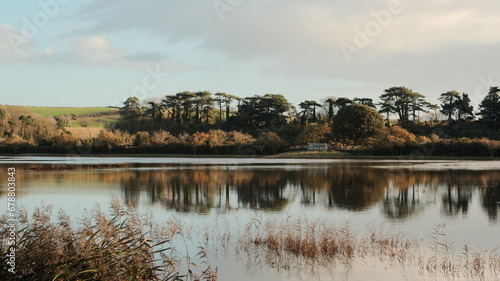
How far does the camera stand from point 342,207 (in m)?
19.9

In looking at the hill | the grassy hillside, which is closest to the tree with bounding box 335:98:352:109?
the grassy hillside

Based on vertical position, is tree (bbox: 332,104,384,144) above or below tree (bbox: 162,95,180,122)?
Result: below

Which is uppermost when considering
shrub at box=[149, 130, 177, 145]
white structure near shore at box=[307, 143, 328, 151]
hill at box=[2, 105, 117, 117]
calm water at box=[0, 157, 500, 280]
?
hill at box=[2, 105, 117, 117]

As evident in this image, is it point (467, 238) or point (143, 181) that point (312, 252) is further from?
point (143, 181)

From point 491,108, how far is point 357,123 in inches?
1015

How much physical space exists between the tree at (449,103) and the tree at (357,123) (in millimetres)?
20406

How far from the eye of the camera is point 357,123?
7225 centimetres

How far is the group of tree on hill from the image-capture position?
73250 millimetres

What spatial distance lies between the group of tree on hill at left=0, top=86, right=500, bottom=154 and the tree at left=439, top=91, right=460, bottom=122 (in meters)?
0.19

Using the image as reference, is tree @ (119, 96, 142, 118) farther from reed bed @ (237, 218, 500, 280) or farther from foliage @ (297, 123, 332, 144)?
reed bed @ (237, 218, 500, 280)

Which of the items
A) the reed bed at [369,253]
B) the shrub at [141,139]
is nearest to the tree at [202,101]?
the shrub at [141,139]

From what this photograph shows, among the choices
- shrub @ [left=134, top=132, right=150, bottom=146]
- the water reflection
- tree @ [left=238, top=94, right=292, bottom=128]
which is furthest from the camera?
tree @ [left=238, top=94, right=292, bottom=128]

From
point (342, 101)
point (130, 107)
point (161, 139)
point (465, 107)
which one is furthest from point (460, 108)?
point (130, 107)

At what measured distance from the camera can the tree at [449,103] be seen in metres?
86.1
